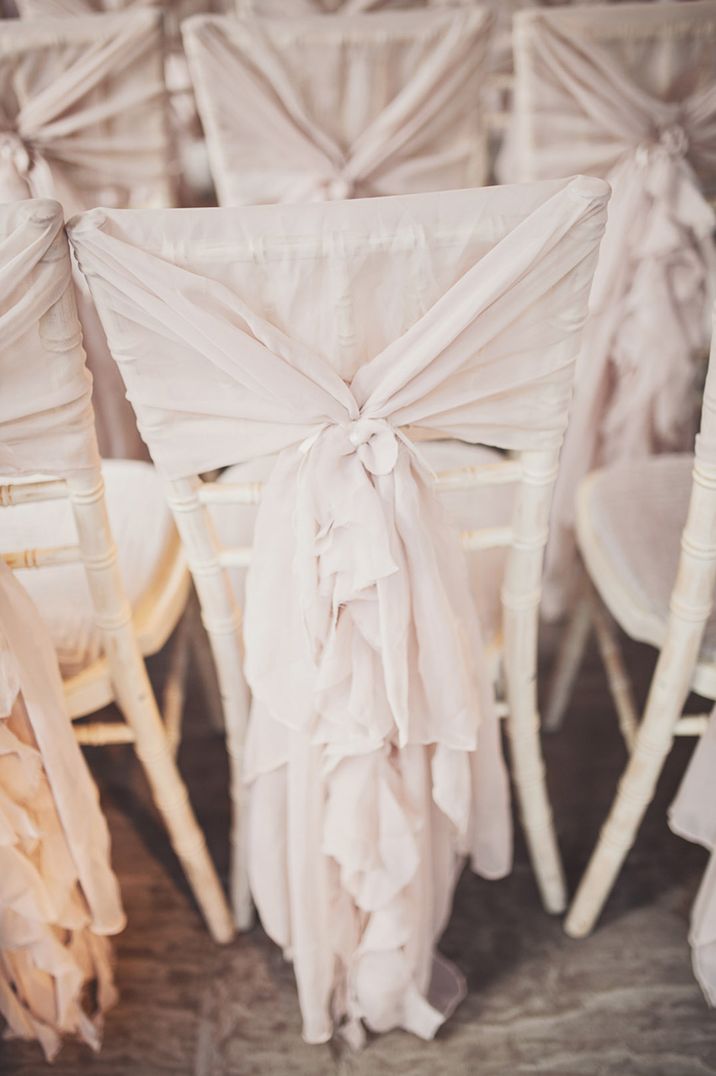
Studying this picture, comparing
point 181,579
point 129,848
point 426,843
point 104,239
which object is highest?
point 104,239

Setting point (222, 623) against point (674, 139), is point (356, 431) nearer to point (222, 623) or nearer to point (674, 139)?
point (222, 623)

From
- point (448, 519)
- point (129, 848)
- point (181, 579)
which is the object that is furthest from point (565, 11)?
point (129, 848)

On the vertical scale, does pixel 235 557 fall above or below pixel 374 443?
below

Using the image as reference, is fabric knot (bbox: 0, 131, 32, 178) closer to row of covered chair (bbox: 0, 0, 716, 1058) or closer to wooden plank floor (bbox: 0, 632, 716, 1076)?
row of covered chair (bbox: 0, 0, 716, 1058)

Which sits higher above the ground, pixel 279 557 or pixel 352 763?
pixel 279 557

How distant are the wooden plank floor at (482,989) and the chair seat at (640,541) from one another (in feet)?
1.37

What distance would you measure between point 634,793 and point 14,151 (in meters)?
1.30

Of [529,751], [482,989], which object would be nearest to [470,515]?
[529,751]

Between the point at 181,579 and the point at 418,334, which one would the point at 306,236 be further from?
the point at 181,579

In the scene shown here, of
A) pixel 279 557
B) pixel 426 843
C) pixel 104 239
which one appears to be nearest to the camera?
pixel 104 239

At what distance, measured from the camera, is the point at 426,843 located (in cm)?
103

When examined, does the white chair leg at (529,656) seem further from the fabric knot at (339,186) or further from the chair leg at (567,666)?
the fabric knot at (339,186)

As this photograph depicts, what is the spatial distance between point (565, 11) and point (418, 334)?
77cm

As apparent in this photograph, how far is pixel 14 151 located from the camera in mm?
1350
